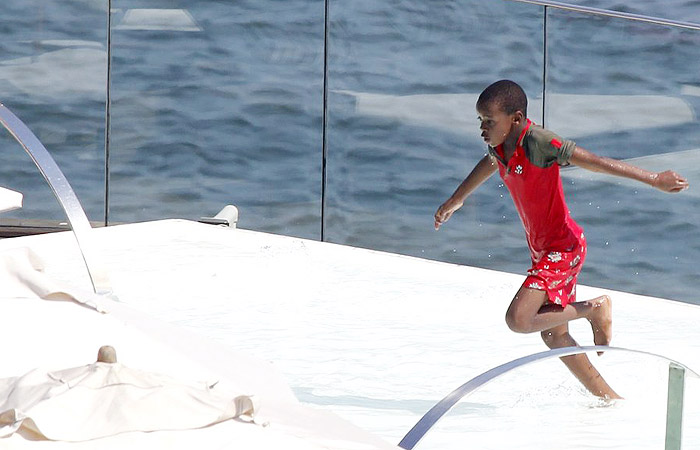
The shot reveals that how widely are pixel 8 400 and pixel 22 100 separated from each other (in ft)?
21.3

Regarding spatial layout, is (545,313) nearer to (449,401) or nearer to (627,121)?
(449,401)

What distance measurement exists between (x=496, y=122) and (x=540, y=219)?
0.35m

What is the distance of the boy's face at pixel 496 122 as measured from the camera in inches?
137

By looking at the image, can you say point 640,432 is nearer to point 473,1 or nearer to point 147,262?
point 147,262

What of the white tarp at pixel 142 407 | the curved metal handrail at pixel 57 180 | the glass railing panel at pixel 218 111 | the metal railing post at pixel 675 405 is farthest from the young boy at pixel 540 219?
the glass railing panel at pixel 218 111

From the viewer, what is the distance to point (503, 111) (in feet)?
11.4

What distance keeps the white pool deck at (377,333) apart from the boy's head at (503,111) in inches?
36.4

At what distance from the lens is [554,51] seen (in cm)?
734

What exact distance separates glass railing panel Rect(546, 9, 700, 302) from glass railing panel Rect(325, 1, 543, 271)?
28 cm

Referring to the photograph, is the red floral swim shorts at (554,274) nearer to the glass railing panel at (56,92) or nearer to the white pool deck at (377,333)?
the white pool deck at (377,333)

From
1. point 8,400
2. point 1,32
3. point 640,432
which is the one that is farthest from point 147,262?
point 8,400

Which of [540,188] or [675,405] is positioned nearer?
[675,405]

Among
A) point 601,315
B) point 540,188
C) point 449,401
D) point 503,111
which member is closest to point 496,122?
point 503,111

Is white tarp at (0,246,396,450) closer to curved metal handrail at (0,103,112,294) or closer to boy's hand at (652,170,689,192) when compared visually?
curved metal handrail at (0,103,112,294)
